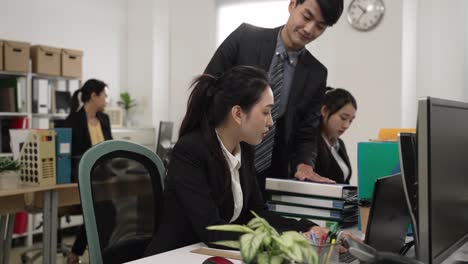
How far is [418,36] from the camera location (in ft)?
14.5

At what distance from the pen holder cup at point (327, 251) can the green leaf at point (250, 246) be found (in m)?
0.29

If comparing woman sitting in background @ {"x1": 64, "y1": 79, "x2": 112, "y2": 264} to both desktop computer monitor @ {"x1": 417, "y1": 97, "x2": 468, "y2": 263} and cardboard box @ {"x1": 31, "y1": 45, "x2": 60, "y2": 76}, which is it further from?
desktop computer monitor @ {"x1": 417, "y1": 97, "x2": 468, "y2": 263}

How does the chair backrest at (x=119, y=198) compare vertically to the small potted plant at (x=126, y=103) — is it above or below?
below

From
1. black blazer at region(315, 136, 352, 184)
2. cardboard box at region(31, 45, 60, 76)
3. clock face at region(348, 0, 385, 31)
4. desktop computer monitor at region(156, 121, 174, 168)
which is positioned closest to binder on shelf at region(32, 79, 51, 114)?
cardboard box at region(31, 45, 60, 76)

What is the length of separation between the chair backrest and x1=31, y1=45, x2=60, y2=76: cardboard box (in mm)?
3286

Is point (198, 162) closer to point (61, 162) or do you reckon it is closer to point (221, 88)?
point (221, 88)

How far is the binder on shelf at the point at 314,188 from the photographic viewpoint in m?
1.57

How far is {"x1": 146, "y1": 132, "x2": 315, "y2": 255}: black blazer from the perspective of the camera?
1419mm

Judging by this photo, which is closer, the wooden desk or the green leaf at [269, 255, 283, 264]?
the green leaf at [269, 255, 283, 264]

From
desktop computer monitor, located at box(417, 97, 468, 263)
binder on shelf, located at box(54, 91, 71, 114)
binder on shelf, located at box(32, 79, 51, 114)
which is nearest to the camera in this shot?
desktop computer monitor, located at box(417, 97, 468, 263)

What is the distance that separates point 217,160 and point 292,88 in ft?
1.97

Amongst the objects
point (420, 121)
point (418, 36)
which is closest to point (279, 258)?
point (420, 121)

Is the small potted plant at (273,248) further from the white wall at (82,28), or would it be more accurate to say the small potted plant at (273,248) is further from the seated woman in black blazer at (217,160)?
the white wall at (82,28)

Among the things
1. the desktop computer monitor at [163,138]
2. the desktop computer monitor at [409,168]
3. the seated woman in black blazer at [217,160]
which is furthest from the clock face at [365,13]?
the desktop computer monitor at [409,168]
